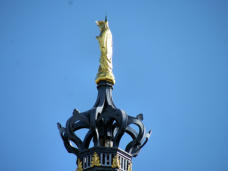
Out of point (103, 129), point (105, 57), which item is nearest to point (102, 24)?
point (105, 57)

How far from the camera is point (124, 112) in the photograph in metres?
78.1

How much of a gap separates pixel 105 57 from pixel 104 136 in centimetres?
516

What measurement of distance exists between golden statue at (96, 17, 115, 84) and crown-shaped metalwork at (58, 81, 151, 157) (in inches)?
68.2

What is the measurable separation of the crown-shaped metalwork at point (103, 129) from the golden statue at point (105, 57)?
1734 mm

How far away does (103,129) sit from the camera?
259 ft

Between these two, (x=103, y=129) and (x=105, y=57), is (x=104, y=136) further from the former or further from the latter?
(x=105, y=57)

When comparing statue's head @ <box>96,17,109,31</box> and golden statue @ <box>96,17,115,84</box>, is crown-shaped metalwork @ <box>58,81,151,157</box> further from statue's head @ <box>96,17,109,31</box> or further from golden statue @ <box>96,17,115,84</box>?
statue's head @ <box>96,17,109,31</box>

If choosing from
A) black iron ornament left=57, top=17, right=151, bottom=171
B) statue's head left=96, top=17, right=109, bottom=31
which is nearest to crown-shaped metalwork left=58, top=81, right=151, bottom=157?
black iron ornament left=57, top=17, right=151, bottom=171

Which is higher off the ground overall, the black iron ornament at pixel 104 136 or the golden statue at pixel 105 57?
the golden statue at pixel 105 57

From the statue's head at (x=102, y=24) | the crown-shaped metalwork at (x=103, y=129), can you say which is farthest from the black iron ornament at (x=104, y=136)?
the statue's head at (x=102, y=24)

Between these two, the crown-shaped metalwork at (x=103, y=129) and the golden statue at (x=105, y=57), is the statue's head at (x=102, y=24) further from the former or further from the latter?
the crown-shaped metalwork at (x=103, y=129)

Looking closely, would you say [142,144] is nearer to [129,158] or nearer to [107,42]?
[129,158]

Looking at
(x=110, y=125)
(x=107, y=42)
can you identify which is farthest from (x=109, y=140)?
(x=107, y=42)

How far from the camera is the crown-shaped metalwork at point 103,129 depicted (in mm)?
77938
